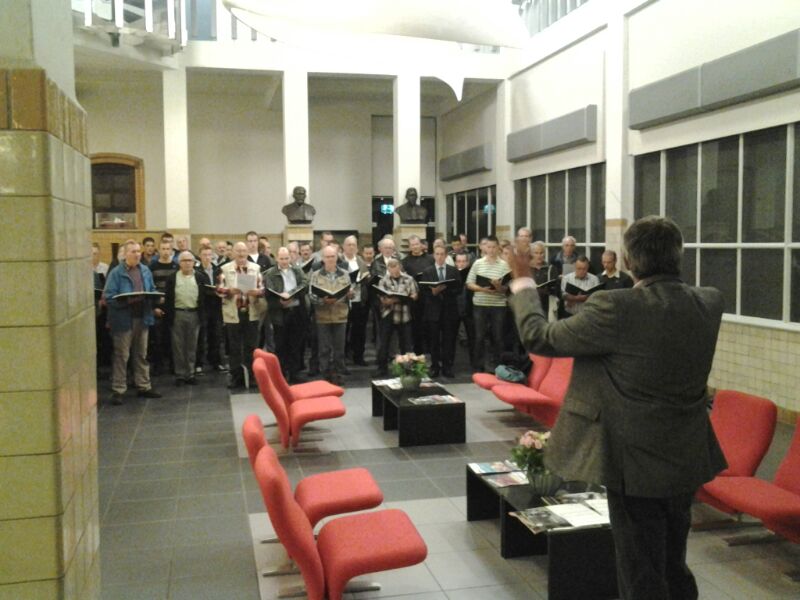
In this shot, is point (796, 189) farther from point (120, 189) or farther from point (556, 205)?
point (120, 189)

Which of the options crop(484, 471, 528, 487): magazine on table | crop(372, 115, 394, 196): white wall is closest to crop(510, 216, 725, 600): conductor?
crop(484, 471, 528, 487): magazine on table

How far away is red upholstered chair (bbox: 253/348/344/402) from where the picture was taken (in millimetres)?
7062

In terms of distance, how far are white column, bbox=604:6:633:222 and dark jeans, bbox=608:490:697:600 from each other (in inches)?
347

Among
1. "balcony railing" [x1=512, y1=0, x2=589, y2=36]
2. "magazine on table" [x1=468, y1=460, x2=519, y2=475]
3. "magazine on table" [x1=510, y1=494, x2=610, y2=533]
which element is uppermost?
"balcony railing" [x1=512, y1=0, x2=589, y2=36]

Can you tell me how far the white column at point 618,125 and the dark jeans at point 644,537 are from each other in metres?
8.81

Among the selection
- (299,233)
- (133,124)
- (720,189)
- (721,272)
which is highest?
Result: (133,124)

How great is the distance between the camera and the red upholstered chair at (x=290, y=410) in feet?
21.1

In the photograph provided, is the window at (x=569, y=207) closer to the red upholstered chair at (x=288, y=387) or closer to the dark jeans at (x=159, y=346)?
the red upholstered chair at (x=288, y=387)

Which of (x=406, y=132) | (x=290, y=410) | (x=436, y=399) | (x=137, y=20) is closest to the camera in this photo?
(x=290, y=410)

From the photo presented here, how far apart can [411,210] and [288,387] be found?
26.7ft

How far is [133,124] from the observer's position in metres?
16.6

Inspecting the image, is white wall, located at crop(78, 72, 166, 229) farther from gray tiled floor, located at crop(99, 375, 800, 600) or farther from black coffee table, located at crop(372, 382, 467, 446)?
black coffee table, located at crop(372, 382, 467, 446)

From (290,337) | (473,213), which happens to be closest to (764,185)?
(290,337)

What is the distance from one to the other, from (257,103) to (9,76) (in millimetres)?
16575
